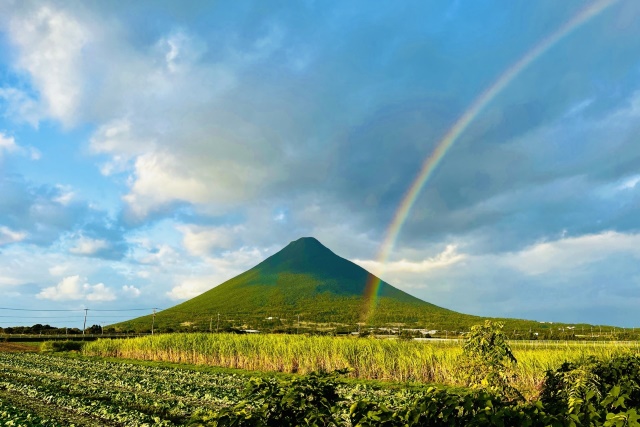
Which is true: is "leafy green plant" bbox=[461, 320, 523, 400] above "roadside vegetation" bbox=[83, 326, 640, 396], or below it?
above

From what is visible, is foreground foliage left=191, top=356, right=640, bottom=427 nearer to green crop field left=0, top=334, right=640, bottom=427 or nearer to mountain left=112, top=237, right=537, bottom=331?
green crop field left=0, top=334, right=640, bottom=427

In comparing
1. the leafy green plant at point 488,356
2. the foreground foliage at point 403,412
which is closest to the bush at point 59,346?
the leafy green plant at point 488,356

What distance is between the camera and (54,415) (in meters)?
15.5

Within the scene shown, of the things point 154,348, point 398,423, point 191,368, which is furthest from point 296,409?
point 154,348

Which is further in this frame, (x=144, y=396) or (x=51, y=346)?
(x=51, y=346)

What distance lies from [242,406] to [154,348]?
127ft

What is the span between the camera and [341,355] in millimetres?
28188

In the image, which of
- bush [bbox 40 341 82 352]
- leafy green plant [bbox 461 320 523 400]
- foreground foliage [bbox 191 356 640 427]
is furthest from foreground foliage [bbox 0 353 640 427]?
bush [bbox 40 341 82 352]

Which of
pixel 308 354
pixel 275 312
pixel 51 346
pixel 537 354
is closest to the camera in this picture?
pixel 537 354

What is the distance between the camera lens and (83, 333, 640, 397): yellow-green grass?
2361 centimetres

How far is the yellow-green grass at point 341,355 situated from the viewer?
2361 centimetres

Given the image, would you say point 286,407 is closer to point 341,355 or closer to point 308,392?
point 308,392

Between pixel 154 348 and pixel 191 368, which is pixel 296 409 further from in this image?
pixel 154 348

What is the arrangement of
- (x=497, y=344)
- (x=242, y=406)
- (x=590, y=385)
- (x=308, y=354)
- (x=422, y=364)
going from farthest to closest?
(x=308, y=354) → (x=422, y=364) → (x=497, y=344) → (x=590, y=385) → (x=242, y=406)
